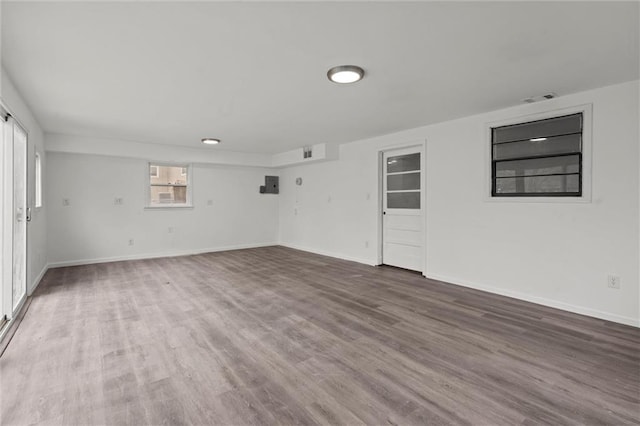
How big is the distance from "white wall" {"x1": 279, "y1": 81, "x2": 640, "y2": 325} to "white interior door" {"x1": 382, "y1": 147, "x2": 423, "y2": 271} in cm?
21

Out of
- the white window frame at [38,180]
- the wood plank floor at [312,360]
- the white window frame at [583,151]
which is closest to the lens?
the wood plank floor at [312,360]

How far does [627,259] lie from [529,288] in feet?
3.10

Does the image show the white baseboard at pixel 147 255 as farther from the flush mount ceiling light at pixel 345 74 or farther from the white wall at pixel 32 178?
the flush mount ceiling light at pixel 345 74

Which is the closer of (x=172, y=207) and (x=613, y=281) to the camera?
(x=613, y=281)

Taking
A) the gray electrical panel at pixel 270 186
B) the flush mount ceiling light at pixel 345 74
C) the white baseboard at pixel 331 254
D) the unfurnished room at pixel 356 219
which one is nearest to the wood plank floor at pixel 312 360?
the unfurnished room at pixel 356 219

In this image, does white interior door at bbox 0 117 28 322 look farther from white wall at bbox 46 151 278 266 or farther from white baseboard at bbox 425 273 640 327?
white baseboard at bbox 425 273 640 327

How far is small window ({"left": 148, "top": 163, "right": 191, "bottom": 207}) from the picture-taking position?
647cm

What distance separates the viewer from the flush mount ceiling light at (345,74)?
2605 mm

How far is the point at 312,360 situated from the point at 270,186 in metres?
6.20

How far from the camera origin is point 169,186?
6.70 metres

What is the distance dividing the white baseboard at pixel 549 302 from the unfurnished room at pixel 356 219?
0.07 ft

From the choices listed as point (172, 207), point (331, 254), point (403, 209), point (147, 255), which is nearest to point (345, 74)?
point (403, 209)

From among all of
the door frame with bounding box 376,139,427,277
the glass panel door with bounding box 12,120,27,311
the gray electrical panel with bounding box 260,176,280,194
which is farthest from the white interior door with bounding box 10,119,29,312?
the door frame with bounding box 376,139,427,277

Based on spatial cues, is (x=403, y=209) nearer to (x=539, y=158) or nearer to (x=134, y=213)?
(x=539, y=158)
